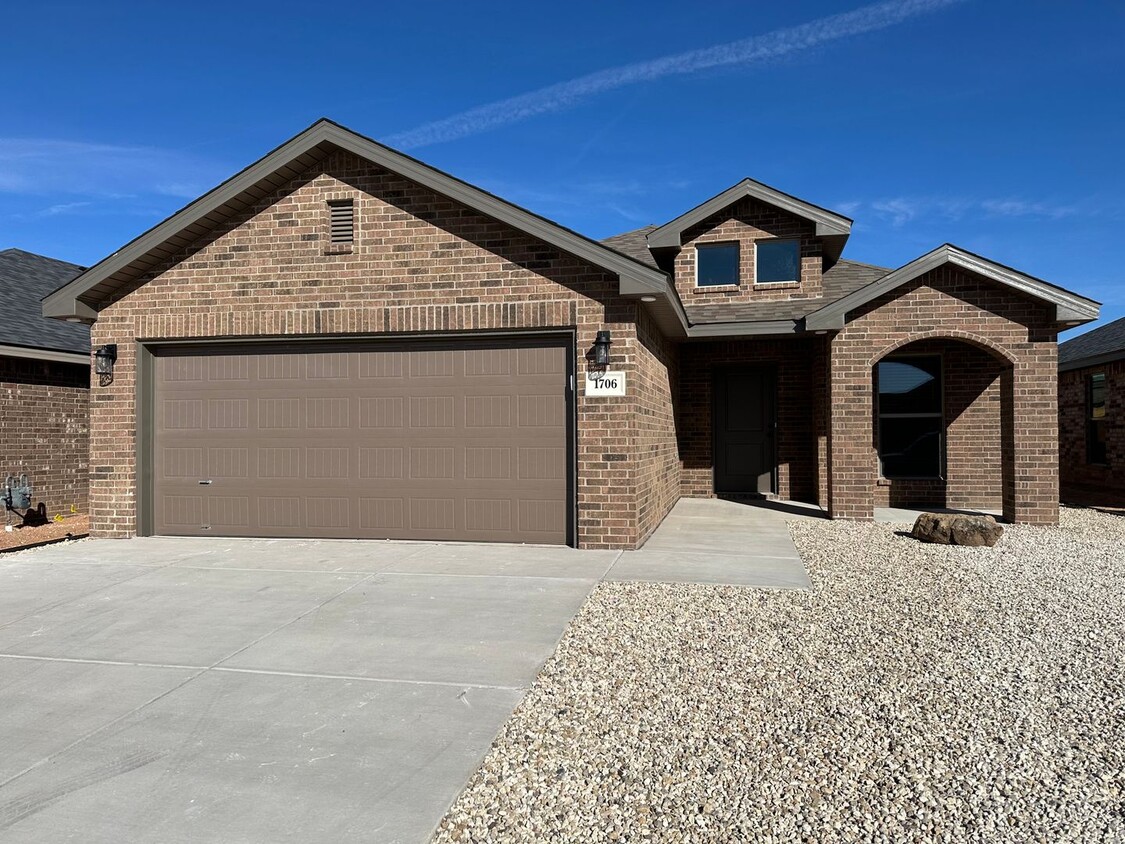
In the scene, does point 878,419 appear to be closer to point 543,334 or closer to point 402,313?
point 543,334

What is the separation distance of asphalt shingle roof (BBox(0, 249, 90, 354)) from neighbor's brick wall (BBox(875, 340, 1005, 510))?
14651 millimetres

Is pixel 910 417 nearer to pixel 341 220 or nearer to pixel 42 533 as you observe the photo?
pixel 341 220

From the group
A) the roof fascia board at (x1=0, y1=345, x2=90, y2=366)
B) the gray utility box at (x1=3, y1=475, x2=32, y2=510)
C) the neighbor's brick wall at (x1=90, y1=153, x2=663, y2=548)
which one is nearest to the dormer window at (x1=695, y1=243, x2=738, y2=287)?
the neighbor's brick wall at (x1=90, y1=153, x2=663, y2=548)

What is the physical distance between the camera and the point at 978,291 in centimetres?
1053

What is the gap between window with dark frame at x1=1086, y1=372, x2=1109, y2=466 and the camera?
16.3 m

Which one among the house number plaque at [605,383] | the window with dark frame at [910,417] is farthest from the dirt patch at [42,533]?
the window with dark frame at [910,417]

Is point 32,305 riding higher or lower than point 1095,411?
higher

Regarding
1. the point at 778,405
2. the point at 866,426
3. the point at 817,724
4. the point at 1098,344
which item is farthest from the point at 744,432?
the point at 817,724

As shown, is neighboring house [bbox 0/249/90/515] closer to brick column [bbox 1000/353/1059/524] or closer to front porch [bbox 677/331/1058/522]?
front porch [bbox 677/331/1058/522]

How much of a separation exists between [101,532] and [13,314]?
220 inches

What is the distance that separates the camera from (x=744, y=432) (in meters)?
14.2

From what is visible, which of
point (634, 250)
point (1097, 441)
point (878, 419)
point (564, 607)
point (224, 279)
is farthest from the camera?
point (1097, 441)

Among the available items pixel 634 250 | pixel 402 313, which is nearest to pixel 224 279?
pixel 402 313

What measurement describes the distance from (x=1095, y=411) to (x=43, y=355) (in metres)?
21.4
